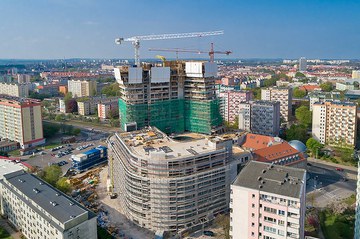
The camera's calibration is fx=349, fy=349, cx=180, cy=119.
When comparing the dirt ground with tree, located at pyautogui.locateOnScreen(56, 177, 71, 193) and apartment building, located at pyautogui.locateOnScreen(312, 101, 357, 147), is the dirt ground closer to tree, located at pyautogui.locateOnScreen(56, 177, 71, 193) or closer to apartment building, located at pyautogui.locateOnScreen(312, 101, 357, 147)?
tree, located at pyautogui.locateOnScreen(56, 177, 71, 193)

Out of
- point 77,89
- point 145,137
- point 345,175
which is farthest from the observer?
point 77,89

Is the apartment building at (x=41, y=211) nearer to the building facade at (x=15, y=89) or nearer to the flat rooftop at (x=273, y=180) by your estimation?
the flat rooftop at (x=273, y=180)

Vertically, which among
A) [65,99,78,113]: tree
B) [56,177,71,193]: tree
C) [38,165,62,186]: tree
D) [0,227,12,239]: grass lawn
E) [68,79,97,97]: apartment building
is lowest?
[0,227,12,239]: grass lawn

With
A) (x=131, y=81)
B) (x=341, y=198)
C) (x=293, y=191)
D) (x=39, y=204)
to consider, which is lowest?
(x=341, y=198)

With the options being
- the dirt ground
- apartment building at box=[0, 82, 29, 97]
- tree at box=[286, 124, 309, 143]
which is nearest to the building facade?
apartment building at box=[0, 82, 29, 97]

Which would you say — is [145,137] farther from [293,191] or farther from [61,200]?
[293,191]

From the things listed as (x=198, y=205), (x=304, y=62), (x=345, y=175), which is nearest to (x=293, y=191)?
(x=198, y=205)

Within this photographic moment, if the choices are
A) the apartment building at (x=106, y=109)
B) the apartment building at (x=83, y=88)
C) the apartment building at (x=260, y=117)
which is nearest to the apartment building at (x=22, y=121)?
the apartment building at (x=106, y=109)
